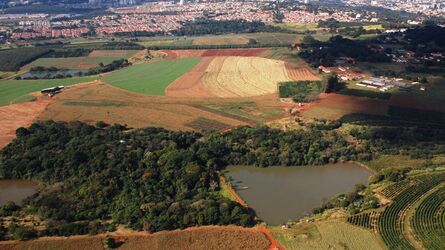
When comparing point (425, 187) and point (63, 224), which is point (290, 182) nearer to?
point (425, 187)

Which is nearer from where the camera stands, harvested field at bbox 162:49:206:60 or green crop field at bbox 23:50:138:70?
green crop field at bbox 23:50:138:70

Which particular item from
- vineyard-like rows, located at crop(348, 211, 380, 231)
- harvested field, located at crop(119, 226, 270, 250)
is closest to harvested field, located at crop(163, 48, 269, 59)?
vineyard-like rows, located at crop(348, 211, 380, 231)

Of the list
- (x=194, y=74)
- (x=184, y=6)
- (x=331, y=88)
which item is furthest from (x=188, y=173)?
(x=184, y=6)

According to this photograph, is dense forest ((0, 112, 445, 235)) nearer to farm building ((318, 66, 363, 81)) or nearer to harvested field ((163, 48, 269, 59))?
farm building ((318, 66, 363, 81))

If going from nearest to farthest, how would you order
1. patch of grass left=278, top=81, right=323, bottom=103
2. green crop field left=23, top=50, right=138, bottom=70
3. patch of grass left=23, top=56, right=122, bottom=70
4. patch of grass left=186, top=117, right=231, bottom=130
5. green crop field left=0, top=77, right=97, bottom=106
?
patch of grass left=186, top=117, right=231, bottom=130, patch of grass left=278, top=81, right=323, bottom=103, green crop field left=0, top=77, right=97, bottom=106, patch of grass left=23, top=56, right=122, bottom=70, green crop field left=23, top=50, right=138, bottom=70

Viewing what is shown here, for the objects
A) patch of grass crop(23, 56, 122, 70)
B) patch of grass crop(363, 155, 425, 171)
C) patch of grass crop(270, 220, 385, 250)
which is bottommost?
patch of grass crop(270, 220, 385, 250)

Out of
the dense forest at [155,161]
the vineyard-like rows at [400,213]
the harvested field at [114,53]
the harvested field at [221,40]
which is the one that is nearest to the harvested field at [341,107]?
the dense forest at [155,161]
